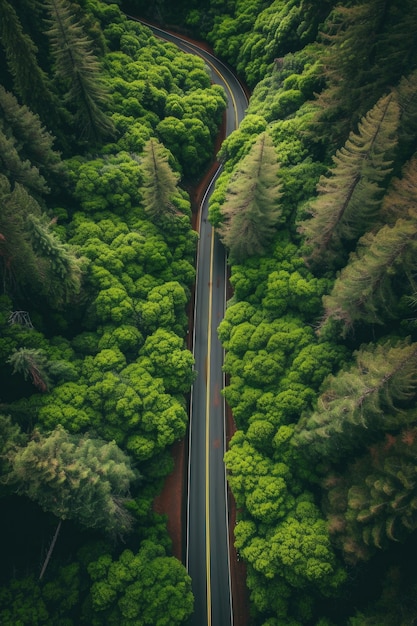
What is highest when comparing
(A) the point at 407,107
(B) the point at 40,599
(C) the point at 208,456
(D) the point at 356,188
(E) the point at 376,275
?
(A) the point at 407,107

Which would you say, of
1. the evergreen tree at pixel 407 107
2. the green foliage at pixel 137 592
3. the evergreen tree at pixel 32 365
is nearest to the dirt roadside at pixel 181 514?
the green foliage at pixel 137 592

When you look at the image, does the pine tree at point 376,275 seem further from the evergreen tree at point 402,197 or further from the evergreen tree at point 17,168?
the evergreen tree at point 17,168

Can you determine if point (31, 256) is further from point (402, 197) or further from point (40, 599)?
point (402, 197)

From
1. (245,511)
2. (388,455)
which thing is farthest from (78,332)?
(388,455)

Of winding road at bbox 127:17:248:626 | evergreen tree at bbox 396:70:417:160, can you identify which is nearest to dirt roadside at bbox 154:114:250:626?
winding road at bbox 127:17:248:626

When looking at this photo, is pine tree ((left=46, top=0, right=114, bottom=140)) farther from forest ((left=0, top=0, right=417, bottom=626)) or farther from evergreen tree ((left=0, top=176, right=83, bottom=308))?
evergreen tree ((left=0, top=176, right=83, bottom=308))

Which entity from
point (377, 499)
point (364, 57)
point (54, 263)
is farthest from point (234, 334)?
point (364, 57)
